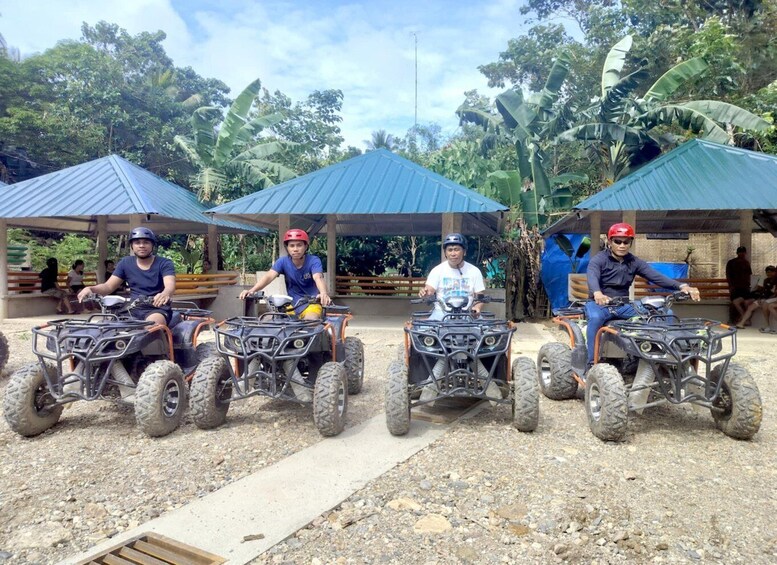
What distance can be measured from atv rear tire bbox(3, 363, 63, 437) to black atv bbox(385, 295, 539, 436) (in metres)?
2.80

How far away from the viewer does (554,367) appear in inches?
228

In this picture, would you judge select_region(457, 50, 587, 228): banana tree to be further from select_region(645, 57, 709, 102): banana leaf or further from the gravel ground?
the gravel ground

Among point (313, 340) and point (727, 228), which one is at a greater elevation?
point (727, 228)

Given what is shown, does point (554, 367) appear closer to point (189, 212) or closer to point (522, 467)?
point (522, 467)

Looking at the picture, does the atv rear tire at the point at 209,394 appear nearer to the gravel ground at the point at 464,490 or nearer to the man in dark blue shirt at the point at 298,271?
the gravel ground at the point at 464,490

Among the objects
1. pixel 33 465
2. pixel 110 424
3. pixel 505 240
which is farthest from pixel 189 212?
pixel 33 465

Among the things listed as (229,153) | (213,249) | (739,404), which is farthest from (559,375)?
(229,153)

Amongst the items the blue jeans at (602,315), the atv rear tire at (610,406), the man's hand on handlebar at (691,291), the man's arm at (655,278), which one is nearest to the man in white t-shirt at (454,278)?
the blue jeans at (602,315)

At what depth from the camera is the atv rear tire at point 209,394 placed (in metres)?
4.48

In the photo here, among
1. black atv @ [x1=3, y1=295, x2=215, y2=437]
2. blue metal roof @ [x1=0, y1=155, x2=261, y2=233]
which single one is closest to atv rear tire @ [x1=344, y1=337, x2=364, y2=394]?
black atv @ [x1=3, y1=295, x2=215, y2=437]

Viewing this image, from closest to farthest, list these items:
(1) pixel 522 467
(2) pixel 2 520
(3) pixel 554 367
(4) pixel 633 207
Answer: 1. (2) pixel 2 520
2. (1) pixel 522 467
3. (3) pixel 554 367
4. (4) pixel 633 207

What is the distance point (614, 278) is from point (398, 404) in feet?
8.11

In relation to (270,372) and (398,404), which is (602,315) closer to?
(398,404)

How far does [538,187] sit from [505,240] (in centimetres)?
227
